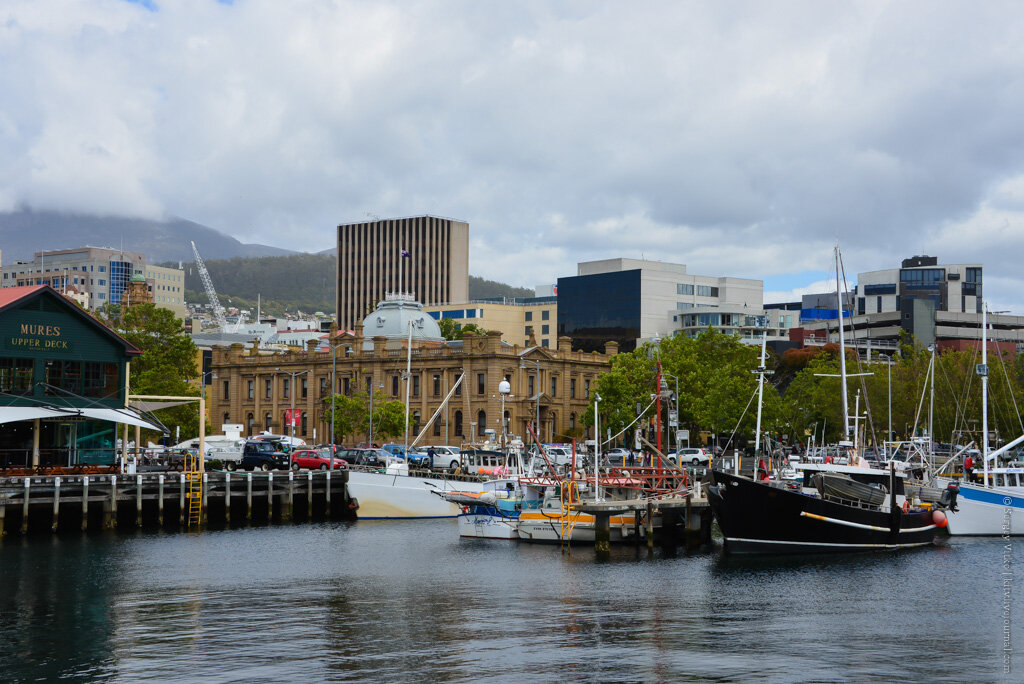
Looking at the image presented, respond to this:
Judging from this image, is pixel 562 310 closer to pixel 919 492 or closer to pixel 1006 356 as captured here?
pixel 1006 356

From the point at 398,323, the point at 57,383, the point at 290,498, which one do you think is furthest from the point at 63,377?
the point at 398,323

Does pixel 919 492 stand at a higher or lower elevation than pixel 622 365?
lower

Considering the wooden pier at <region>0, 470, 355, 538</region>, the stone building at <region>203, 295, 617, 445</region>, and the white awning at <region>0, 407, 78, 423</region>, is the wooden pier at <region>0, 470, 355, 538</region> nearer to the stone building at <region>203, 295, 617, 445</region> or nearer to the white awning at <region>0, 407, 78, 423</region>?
the white awning at <region>0, 407, 78, 423</region>

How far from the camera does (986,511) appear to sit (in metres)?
69.4

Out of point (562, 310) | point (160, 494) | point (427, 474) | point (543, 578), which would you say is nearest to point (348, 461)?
point (427, 474)

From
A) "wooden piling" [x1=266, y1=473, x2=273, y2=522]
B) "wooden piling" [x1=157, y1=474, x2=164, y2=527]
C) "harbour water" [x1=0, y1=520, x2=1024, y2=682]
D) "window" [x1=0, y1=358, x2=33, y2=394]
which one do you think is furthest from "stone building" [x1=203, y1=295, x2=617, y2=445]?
"harbour water" [x1=0, y1=520, x2=1024, y2=682]

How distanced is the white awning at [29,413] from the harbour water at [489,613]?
8.25 m

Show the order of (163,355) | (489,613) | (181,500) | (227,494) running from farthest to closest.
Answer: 1. (163,355)
2. (227,494)
3. (181,500)
4. (489,613)

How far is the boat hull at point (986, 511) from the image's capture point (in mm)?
68375

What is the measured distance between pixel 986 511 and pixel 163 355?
98402 mm

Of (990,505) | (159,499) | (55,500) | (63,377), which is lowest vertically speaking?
(990,505)

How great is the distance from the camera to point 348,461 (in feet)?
301

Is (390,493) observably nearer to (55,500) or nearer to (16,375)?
(55,500)

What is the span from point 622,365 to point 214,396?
6006cm
